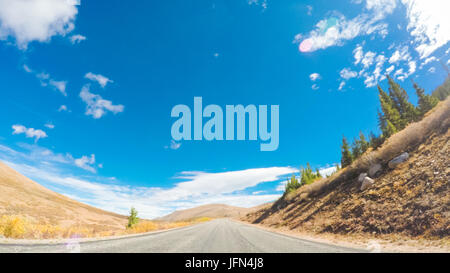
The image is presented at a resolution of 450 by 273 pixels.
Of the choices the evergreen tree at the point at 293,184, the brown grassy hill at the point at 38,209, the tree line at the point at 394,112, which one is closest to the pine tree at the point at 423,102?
the tree line at the point at 394,112

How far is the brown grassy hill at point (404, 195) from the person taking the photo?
8673 millimetres

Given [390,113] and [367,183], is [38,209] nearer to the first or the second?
[367,183]

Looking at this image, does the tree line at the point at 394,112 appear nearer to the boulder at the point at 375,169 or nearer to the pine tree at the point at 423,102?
the pine tree at the point at 423,102

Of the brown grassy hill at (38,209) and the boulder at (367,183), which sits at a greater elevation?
the boulder at (367,183)

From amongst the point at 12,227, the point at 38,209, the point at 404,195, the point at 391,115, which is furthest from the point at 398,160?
the point at 38,209

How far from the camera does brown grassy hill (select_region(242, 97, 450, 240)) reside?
28.5 feet

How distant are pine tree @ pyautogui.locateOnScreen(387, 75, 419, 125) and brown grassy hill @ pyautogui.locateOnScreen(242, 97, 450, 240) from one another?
3693 centimetres

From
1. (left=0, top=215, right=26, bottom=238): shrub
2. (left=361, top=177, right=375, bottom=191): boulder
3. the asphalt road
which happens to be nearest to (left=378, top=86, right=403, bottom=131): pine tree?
(left=361, top=177, right=375, bottom=191): boulder

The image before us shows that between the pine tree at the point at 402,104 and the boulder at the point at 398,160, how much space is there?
39.3m

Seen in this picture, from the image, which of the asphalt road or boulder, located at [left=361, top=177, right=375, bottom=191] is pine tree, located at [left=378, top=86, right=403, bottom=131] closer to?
boulder, located at [left=361, top=177, right=375, bottom=191]
